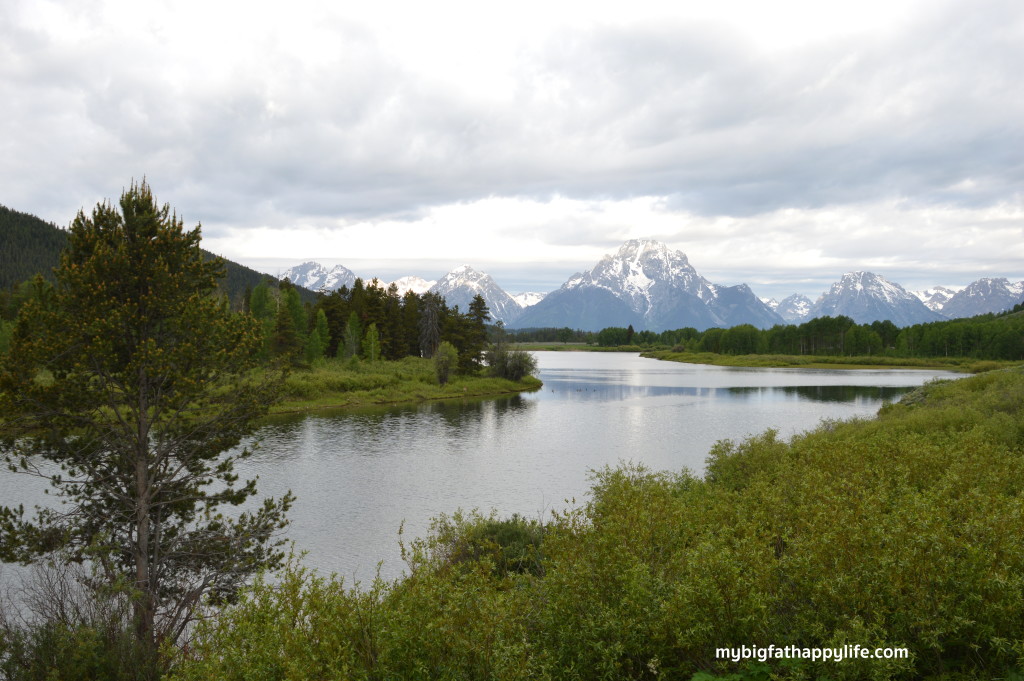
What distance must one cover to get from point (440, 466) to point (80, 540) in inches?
1072

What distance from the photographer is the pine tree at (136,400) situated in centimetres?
1822

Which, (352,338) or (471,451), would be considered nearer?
(471,451)

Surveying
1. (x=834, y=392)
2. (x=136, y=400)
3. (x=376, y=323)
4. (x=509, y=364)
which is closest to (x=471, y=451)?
(x=136, y=400)

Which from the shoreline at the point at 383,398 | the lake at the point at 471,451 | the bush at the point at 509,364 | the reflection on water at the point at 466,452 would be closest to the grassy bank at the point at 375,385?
the shoreline at the point at 383,398

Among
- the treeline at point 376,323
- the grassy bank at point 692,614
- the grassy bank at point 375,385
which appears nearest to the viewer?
the grassy bank at point 692,614

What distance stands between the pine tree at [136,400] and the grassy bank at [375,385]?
5311cm

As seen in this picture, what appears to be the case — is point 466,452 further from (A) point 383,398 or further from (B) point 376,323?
(B) point 376,323

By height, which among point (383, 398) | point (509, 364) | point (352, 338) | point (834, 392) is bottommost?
point (383, 398)

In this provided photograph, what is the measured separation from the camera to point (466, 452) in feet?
166

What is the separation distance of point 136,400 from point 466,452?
32.7 metres

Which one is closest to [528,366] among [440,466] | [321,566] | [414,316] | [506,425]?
[414,316]

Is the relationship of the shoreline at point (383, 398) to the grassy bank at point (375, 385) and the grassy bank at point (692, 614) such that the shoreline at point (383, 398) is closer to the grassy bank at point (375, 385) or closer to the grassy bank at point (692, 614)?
the grassy bank at point (375, 385)

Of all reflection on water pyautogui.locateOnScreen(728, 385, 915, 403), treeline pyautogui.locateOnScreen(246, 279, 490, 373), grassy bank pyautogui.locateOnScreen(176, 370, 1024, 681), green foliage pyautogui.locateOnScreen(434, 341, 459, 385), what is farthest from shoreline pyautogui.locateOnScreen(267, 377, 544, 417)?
grassy bank pyautogui.locateOnScreen(176, 370, 1024, 681)

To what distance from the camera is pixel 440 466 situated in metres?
44.9
